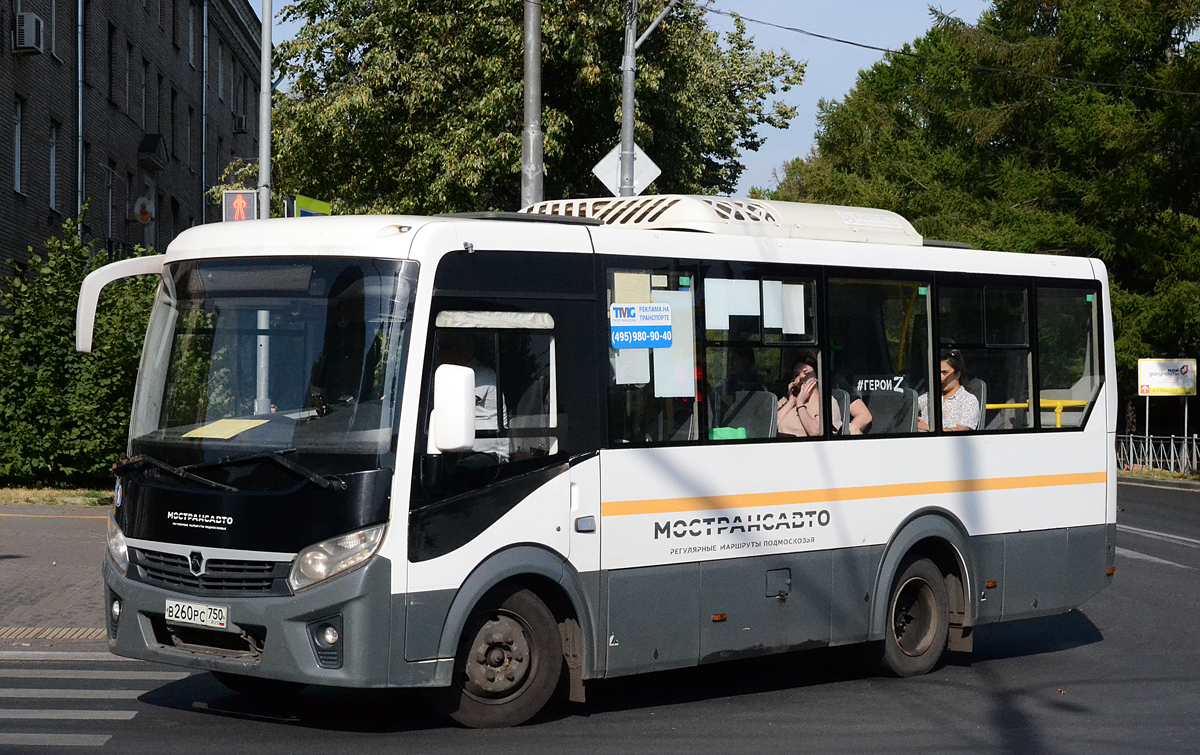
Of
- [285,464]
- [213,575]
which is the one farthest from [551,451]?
[213,575]

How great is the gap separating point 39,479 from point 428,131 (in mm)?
9938

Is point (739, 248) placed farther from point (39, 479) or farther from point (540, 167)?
point (39, 479)

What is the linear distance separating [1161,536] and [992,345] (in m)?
11.0

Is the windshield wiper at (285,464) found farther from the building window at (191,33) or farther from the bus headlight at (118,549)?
the building window at (191,33)

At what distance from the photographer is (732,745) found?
24.0 ft

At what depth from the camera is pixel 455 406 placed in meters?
6.84

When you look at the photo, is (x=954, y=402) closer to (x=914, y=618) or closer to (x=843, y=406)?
(x=843, y=406)

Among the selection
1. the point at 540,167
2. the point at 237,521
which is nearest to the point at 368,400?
the point at 237,521

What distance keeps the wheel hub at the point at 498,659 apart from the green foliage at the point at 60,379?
1394cm

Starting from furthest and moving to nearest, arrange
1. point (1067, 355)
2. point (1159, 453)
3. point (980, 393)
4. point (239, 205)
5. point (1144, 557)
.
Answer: point (1159, 453)
point (1144, 557)
point (239, 205)
point (1067, 355)
point (980, 393)

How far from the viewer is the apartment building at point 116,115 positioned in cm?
2728

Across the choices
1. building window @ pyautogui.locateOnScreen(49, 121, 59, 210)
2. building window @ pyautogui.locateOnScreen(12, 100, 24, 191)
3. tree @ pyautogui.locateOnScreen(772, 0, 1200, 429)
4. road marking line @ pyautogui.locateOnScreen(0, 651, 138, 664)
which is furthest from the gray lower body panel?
tree @ pyautogui.locateOnScreen(772, 0, 1200, 429)

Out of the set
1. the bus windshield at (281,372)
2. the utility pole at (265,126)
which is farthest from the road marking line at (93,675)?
the utility pole at (265,126)

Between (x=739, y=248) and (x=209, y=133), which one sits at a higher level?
(x=209, y=133)
